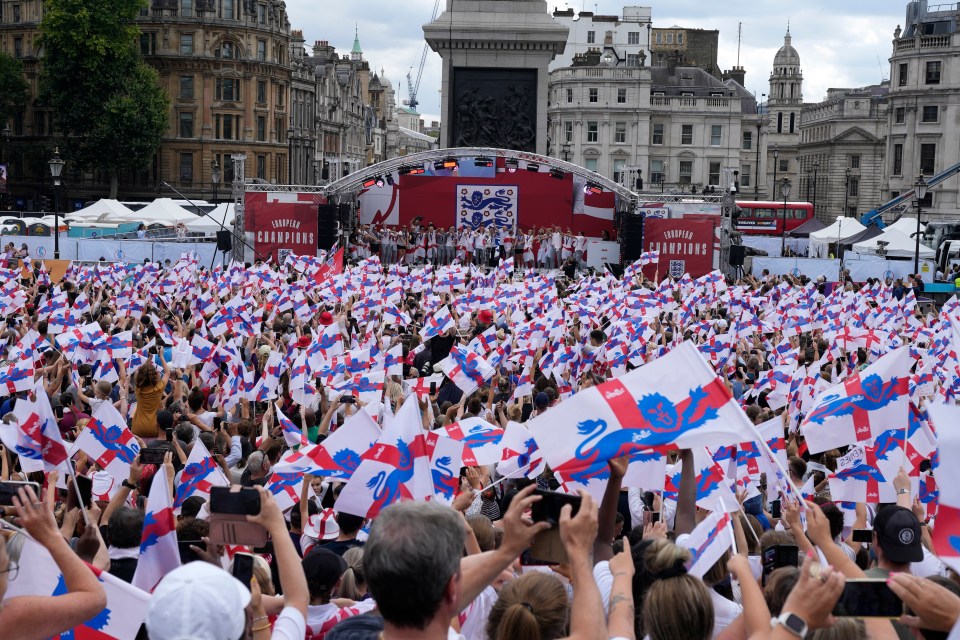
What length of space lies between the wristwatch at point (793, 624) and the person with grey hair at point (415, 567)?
100 centimetres

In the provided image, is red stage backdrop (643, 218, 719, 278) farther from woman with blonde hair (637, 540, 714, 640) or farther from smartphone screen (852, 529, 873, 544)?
woman with blonde hair (637, 540, 714, 640)

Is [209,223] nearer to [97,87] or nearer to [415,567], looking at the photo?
[97,87]

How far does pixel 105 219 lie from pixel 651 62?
7035 centimetres

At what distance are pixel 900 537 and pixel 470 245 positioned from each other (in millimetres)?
34896

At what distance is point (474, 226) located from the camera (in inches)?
1631

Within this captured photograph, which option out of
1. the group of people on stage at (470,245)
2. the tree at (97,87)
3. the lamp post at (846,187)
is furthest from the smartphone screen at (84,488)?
the lamp post at (846,187)

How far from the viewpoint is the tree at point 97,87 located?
68.9 meters

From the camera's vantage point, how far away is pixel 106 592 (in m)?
4.75

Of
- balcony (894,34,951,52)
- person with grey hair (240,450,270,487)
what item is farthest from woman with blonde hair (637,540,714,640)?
balcony (894,34,951,52)

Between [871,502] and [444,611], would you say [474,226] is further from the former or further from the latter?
[444,611]

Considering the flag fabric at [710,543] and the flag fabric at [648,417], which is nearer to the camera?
the flag fabric at [710,543]

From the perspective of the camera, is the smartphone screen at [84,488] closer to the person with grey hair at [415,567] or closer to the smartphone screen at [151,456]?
the smartphone screen at [151,456]

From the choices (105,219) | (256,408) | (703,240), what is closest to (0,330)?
(256,408)

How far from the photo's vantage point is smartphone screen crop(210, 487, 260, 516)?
447 cm
